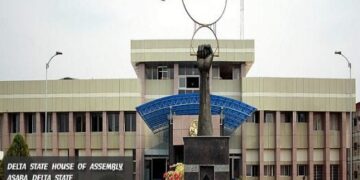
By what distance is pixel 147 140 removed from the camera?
6050 cm

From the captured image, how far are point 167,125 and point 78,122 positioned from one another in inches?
311

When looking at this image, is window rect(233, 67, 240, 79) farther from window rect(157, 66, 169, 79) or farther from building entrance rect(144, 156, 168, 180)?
building entrance rect(144, 156, 168, 180)

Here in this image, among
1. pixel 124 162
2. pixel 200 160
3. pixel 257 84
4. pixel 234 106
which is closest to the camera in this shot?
pixel 200 160

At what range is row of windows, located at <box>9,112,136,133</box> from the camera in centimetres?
6106

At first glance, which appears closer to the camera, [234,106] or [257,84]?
[234,106]

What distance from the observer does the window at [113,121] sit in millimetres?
61156

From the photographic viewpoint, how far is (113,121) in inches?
2413

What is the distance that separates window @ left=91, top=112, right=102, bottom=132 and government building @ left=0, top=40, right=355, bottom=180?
0.27 ft

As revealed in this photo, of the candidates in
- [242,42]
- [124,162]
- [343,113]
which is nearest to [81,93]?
[242,42]

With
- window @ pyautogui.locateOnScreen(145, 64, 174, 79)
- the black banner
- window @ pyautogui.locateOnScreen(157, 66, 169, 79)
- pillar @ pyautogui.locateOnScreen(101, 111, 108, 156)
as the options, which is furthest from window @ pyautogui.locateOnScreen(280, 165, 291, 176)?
the black banner

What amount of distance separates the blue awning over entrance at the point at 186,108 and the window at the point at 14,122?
496 inches

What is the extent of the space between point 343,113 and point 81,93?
21.2 meters

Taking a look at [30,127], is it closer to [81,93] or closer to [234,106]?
[81,93]

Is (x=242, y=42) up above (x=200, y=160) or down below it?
above
